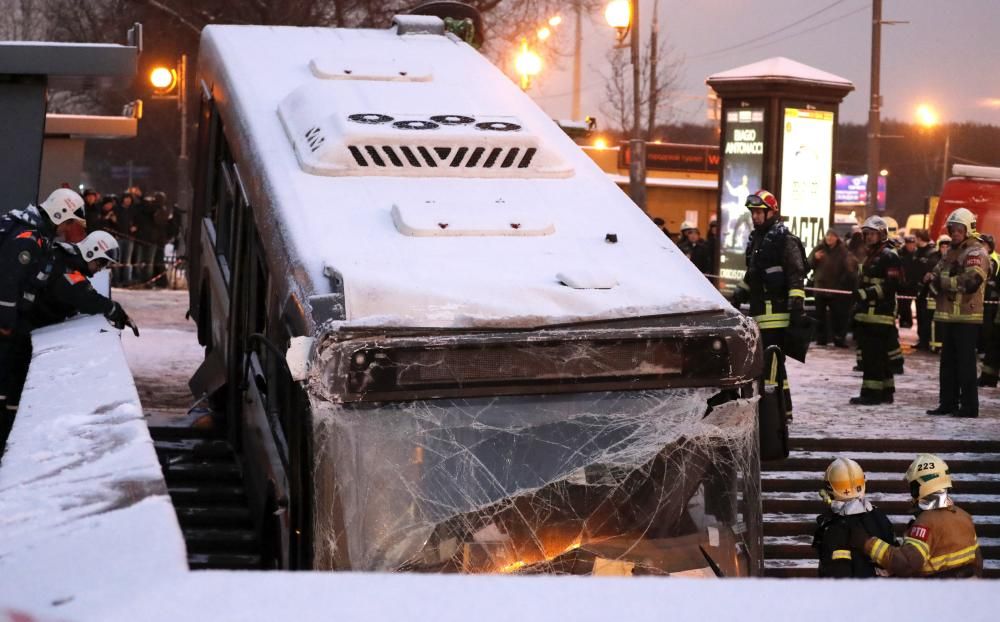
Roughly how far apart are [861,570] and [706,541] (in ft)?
4.28

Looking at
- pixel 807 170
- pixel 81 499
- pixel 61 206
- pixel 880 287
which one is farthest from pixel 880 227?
pixel 81 499

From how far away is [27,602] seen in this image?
6.97 feet

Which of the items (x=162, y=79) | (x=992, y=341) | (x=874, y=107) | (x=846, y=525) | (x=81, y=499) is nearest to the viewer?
(x=81, y=499)

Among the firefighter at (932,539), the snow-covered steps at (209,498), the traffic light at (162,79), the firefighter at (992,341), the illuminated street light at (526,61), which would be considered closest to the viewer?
the firefighter at (932,539)

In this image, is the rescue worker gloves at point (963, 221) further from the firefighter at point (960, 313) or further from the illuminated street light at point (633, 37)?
the illuminated street light at point (633, 37)

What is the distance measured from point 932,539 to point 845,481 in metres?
0.45

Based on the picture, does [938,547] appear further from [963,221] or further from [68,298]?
[963,221]

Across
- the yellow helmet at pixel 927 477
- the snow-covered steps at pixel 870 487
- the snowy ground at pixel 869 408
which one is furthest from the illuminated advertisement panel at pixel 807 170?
the yellow helmet at pixel 927 477

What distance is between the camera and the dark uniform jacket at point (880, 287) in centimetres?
1433

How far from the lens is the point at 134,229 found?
2739cm

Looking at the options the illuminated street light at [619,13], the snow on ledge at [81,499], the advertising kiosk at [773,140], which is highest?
the illuminated street light at [619,13]

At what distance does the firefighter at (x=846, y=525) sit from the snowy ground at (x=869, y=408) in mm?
5059

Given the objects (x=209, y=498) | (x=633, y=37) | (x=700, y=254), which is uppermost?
(x=633, y=37)

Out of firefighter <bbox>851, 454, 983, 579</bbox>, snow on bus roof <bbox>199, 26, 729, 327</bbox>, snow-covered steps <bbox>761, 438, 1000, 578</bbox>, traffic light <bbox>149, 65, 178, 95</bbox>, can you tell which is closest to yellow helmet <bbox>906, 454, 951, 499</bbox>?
firefighter <bbox>851, 454, 983, 579</bbox>
